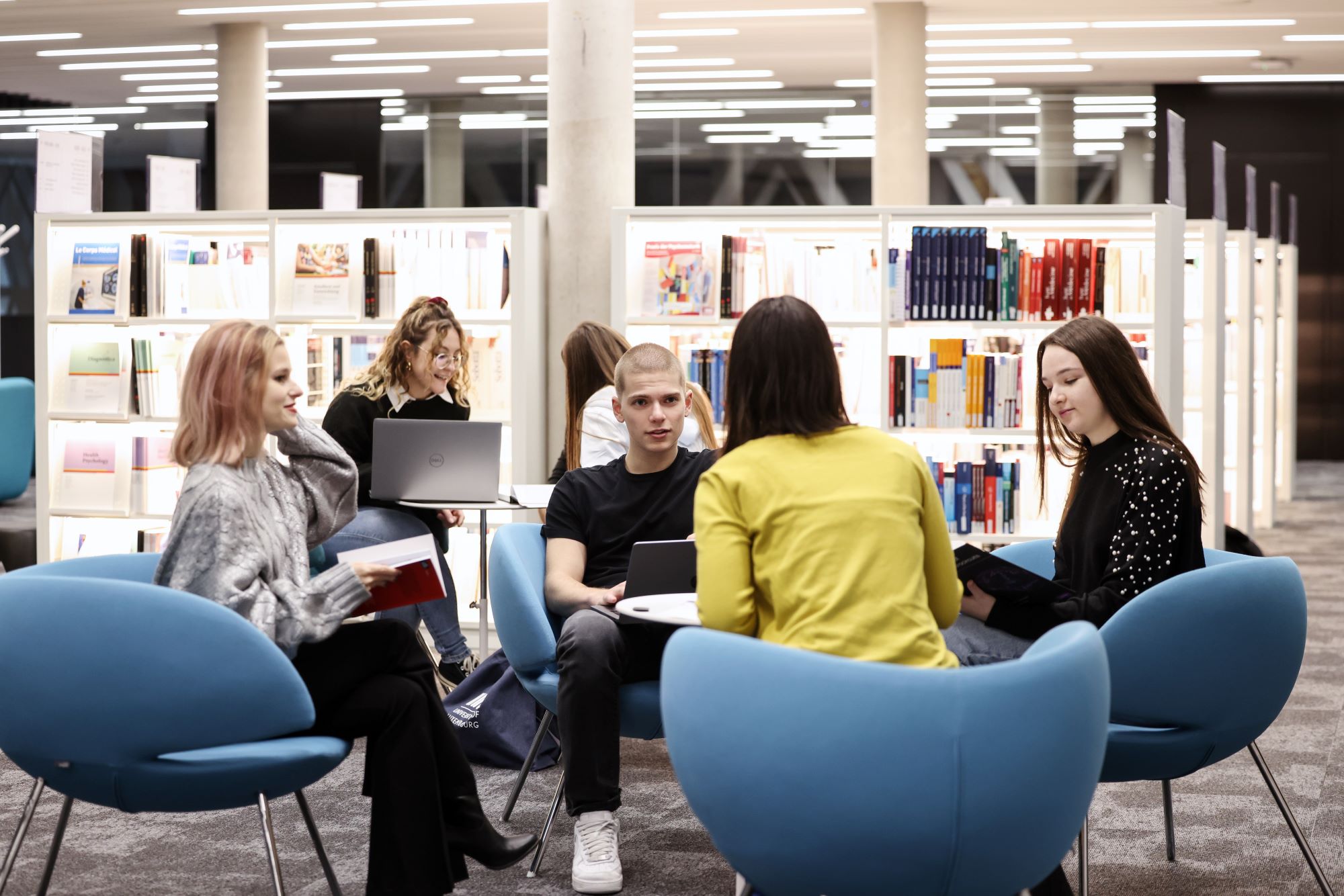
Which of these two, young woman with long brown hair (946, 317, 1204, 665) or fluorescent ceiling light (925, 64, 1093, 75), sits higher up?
fluorescent ceiling light (925, 64, 1093, 75)

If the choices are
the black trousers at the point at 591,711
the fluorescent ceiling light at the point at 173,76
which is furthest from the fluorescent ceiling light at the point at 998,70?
the black trousers at the point at 591,711

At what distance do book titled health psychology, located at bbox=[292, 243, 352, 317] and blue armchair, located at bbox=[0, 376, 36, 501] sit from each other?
4.22 meters

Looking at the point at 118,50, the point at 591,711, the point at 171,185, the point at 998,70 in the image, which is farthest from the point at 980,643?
the point at 118,50

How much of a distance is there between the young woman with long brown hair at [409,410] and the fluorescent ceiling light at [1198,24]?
8.89m

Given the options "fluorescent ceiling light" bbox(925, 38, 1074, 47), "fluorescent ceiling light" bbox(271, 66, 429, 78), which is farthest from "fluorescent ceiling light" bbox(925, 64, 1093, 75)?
"fluorescent ceiling light" bbox(271, 66, 429, 78)

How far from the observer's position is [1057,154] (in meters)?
15.4

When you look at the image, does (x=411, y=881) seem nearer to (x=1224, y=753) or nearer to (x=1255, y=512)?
(x=1224, y=753)

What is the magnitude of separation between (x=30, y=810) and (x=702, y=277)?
12.5 feet

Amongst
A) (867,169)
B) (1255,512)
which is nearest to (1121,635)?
(1255,512)

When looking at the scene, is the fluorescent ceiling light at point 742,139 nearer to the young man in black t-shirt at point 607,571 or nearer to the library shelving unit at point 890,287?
the library shelving unit at point 890,287

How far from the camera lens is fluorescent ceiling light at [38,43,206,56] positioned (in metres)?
13.5

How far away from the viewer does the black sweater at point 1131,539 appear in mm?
3004

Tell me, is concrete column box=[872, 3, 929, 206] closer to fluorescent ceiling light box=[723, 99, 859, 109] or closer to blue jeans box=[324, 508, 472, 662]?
fluorescent ceiling light box=[723, 99, 859, 109]

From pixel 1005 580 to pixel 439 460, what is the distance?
7.62 feet
